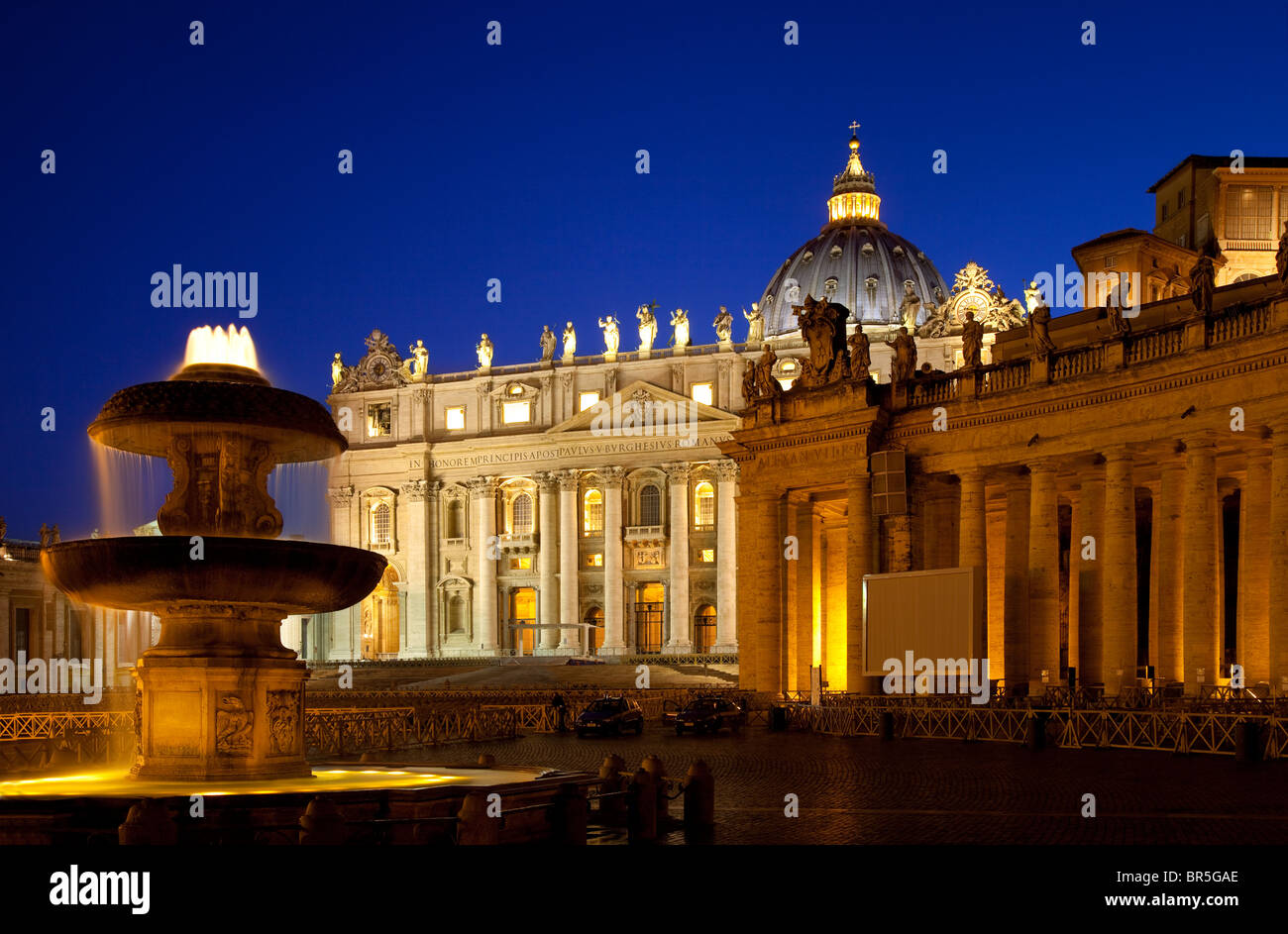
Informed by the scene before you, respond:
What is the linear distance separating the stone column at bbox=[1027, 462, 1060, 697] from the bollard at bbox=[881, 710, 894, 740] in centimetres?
336

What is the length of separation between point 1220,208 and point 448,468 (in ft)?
204

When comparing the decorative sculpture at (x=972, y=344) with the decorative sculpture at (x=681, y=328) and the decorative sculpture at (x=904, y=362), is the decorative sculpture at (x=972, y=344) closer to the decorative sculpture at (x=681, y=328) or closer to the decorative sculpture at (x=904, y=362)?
the decorative sculpture at (x=904, y=362)

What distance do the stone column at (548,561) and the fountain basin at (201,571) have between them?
8127 centimetres

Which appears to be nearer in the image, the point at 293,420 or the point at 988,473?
the point at 293,420

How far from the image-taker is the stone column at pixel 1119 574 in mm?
31062

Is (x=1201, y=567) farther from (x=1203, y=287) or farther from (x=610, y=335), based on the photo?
(x=610, y=335)

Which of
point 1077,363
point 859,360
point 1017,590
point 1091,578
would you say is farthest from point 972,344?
point 1091,578

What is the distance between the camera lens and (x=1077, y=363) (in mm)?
33062

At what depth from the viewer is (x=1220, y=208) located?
54.0m

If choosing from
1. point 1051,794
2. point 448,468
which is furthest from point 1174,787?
point 448,468

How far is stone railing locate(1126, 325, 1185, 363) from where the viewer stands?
1203 inches

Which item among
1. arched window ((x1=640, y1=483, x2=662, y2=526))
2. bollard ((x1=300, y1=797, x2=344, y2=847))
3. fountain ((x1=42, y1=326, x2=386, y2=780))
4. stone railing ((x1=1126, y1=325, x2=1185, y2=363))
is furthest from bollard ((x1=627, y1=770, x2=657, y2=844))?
arched window ((x1=640, y1=483, x2=662, y2=526))

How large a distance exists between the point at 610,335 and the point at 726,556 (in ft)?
60.1
